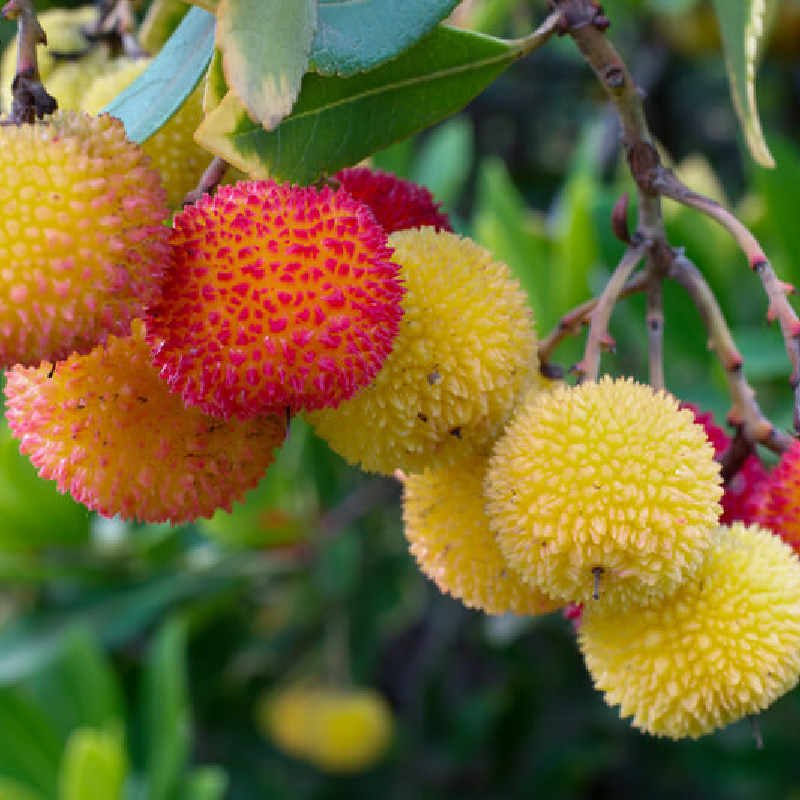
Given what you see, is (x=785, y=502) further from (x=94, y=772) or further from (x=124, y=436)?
(x=94, y=772)

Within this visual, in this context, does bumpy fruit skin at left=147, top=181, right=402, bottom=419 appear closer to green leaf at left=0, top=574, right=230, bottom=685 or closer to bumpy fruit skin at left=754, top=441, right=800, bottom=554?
bumpy fruit skin at left=754, top=441, right=800, bottom=554

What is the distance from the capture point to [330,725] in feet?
7.25

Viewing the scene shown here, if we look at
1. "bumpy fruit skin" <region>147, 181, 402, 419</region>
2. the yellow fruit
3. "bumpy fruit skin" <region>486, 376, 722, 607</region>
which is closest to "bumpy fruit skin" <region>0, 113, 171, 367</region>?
"bumpy fruit skin" <region>147, 181, 402, 419</region>

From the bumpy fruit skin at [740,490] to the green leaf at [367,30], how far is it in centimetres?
40

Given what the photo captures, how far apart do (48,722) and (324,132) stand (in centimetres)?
126

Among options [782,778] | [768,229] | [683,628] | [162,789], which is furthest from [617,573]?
[782,778]

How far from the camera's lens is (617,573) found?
0.78 m

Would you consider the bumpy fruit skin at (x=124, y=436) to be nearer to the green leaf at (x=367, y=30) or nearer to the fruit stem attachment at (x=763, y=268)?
the green leaf at (x=367, y=30)

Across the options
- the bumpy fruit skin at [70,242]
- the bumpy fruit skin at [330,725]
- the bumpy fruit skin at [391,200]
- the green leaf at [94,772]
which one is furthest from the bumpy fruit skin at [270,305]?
the bumpy fruit skin at [330,725]

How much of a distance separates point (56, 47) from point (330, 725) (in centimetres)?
156

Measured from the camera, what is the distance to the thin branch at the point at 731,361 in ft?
2.93

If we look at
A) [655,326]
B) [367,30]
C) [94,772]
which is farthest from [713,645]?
[94,772]

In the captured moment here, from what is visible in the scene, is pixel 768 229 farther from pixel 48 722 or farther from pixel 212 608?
pixel 48 722

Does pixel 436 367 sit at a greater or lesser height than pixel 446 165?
greater
